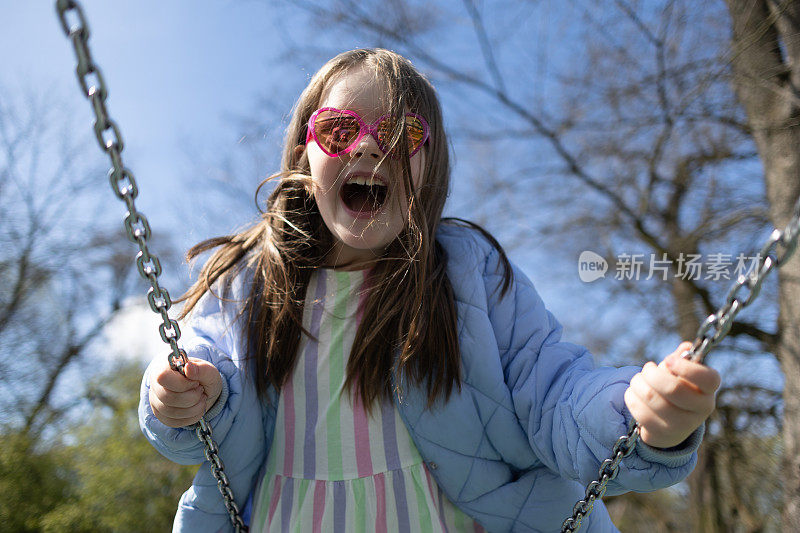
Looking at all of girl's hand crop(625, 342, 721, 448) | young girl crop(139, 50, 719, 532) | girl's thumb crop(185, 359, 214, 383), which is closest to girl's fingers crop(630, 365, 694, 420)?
girl's hand crop(625, 342, 721, 448)

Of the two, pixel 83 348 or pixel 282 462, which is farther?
pixel 83 348

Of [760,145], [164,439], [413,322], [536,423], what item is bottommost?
[536,423]

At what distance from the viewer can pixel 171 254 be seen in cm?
786

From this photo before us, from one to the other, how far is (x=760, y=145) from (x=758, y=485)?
2.86m

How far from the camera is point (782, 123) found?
369 centimetres

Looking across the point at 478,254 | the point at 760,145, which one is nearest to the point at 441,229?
Result: the point at 478,254

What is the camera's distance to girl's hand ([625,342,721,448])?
3.10ft

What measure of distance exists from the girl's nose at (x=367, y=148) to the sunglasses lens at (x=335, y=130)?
0.10 ft

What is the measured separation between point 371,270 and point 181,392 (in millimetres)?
575

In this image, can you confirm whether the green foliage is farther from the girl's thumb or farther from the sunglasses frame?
the sunglasses frame

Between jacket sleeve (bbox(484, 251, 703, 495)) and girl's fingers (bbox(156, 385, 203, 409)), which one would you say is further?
girl's fingers (bbox(156, 385, 203, 409))

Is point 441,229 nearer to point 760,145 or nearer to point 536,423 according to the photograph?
point 536,423

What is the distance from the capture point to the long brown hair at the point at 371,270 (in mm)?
1434

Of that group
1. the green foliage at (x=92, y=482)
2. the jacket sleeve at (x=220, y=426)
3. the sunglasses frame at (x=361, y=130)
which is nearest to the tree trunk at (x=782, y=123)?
the sunglasses frame at (x=361, y=130)
